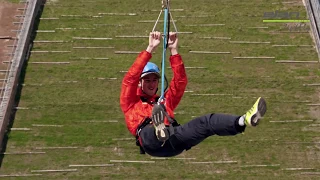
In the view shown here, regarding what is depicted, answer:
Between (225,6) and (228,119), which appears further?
(225,6)

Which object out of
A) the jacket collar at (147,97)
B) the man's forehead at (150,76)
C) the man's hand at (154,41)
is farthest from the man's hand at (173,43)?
the jacket collar at (147,97)

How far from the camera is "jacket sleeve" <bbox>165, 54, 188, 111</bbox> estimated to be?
6637 millimetres

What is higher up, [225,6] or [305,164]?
[225,6]

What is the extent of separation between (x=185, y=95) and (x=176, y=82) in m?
5.50

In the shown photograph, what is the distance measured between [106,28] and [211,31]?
244cm

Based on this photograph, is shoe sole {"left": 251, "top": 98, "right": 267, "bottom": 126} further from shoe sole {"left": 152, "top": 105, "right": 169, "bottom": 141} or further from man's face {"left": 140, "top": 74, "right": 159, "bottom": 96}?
man's face {"left": 140, "top": 74, "right": 159, "bottom": 96}

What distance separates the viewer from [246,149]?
1145 cm

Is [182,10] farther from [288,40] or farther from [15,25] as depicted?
[15,25]

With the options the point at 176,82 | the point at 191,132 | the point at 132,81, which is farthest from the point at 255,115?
the point at 132,81

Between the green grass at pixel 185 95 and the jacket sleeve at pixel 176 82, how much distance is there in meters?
4.45

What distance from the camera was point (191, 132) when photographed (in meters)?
6.17

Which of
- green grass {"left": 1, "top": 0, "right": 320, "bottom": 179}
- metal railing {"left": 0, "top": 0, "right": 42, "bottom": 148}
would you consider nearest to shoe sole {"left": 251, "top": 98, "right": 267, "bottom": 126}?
green grass {"left": 1, "top": 0, "right": 320, "bottom": 179}

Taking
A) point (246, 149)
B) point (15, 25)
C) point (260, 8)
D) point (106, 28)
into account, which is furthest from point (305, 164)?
point (15, 25)

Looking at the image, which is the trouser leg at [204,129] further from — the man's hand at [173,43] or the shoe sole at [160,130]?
the man's hand at [173,43]
